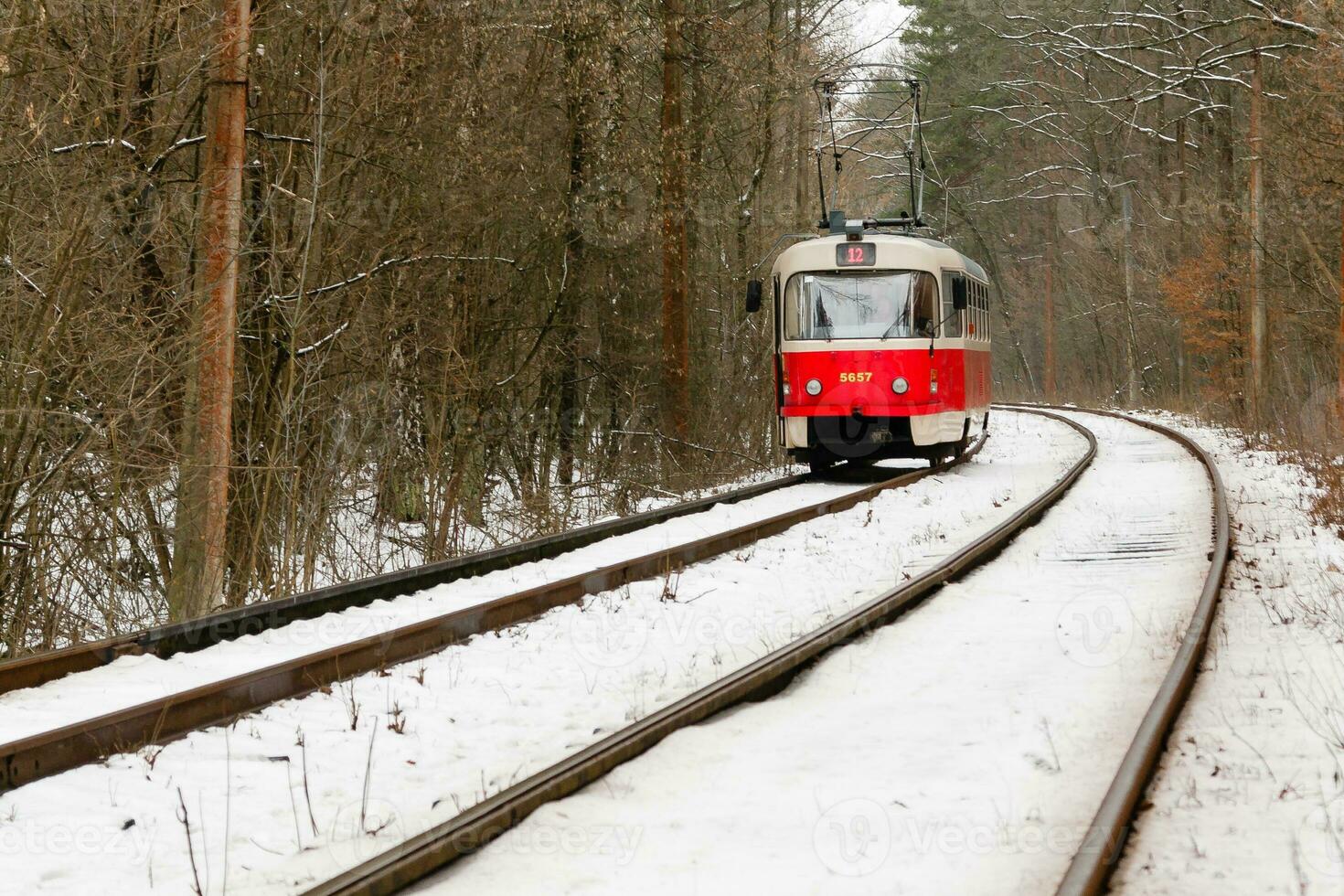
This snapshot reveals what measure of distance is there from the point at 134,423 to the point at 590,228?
8.09 metres

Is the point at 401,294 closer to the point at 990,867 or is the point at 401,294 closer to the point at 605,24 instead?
the point at 605,24

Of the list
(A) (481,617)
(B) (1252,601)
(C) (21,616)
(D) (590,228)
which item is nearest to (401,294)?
(D) (590,228)

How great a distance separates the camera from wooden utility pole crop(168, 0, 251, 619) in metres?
9.81

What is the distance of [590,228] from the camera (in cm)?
1673

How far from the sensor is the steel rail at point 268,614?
6012mm

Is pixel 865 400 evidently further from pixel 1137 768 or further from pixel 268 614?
pixel 1137 768

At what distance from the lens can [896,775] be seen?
4898 millimetres

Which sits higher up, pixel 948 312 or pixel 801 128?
pixel 801 128

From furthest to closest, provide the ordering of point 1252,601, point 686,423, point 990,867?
point 686,423 < point 1252,601 < point 990,867
